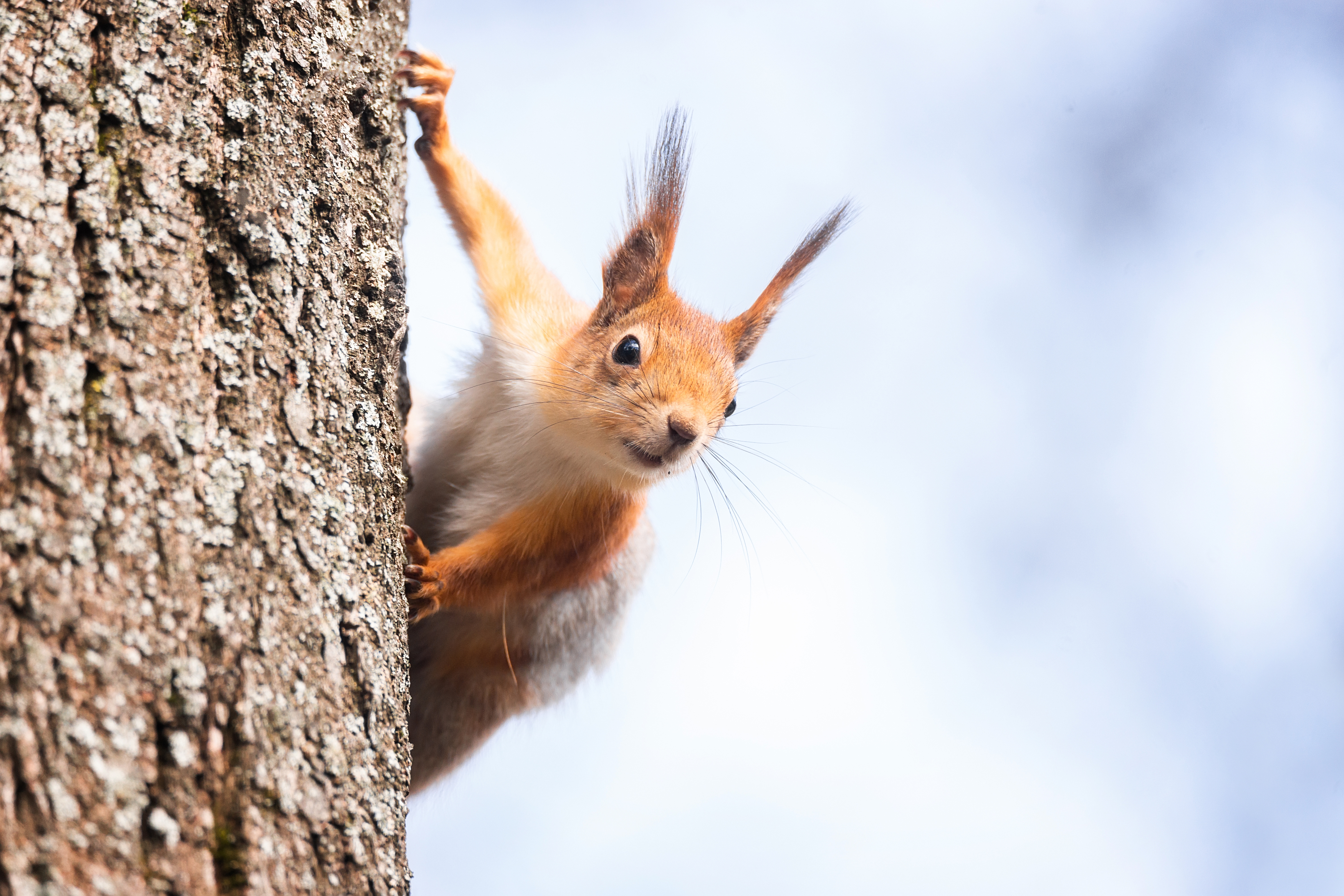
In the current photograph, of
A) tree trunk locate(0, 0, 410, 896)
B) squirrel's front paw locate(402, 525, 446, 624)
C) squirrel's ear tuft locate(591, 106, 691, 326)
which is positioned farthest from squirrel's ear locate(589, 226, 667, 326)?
tree trunk locate(0, 0, 410, 896)

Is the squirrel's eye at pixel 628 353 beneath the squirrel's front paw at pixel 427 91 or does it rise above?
beneath

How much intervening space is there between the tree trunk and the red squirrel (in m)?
1.19

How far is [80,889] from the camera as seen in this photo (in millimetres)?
1122

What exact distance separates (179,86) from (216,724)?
3.26 ft

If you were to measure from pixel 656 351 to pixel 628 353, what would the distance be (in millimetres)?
90

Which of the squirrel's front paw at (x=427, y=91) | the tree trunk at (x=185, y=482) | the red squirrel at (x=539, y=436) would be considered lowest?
the tree trunk at (x=185, y=482)

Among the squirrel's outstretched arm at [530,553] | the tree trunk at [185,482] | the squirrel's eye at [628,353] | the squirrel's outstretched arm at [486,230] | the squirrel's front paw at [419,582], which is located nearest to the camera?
the tree trunk at [185,482]

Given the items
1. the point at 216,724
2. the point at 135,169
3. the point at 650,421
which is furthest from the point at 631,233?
the point at 216,724

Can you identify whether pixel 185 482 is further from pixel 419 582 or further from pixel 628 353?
pixel 628 353

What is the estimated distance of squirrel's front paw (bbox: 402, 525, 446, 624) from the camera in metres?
2.70

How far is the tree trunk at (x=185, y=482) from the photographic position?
1211mm

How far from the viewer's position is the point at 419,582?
273cm

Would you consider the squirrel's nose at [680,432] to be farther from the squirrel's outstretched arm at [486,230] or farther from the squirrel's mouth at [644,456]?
the squirrel's outstretched arm at [486,230]

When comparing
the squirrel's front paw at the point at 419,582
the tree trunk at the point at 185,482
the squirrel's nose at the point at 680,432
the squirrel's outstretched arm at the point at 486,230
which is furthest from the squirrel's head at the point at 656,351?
the tree trunk at the point at 185,482
